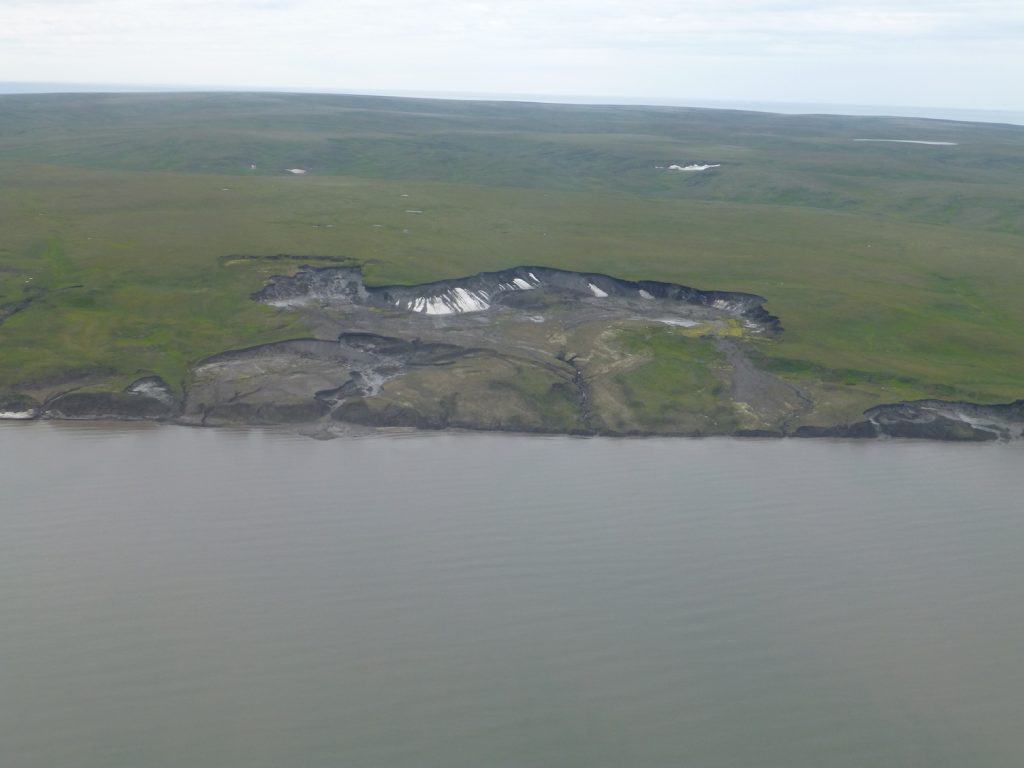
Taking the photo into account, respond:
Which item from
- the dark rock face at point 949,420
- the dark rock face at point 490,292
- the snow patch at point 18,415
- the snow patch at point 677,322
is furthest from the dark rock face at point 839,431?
the snow patch at point 18,415

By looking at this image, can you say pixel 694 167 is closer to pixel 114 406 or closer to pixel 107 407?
pixel 114 406

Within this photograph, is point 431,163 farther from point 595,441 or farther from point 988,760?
point 988,760

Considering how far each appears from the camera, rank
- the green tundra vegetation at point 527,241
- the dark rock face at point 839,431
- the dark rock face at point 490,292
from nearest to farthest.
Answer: the dark rock face at point 839,431, the green tundra vegetation at point 527,241, the dark rock face at point 490,292

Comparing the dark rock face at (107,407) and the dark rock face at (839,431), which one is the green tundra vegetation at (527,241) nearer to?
the dark rock face at (839,431)

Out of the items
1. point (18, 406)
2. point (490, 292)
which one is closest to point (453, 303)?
point (490, 292)

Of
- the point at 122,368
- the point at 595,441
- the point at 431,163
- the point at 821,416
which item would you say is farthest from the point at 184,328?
the point at 431,163

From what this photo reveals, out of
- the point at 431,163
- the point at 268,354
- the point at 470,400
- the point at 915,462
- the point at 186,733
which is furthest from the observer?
the point at 431,163

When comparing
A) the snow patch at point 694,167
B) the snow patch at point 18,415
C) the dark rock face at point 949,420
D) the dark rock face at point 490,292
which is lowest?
the snow patch at point 18,415
